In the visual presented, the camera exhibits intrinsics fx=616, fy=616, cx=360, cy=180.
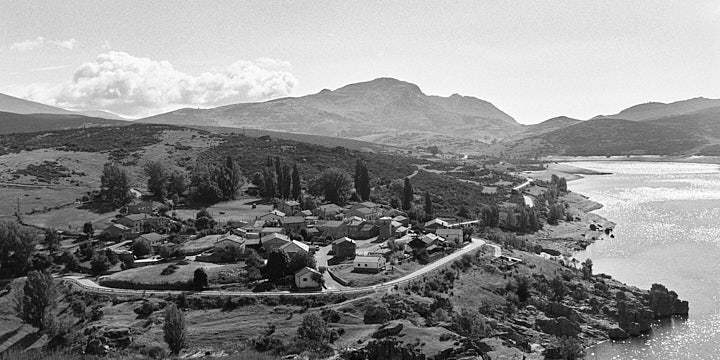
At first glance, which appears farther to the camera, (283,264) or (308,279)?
(283,264)

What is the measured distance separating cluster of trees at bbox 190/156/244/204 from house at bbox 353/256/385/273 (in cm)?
4129

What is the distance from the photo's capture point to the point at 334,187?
318 ft

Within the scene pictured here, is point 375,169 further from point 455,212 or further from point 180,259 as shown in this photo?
point 180,259

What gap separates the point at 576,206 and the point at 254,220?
7227 cm

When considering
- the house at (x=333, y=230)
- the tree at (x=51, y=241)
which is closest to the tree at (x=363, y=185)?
the house at (x=333, y=230)

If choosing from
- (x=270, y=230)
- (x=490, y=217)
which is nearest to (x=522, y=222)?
(x=490, y=217)

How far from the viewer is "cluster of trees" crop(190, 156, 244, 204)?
9450cm

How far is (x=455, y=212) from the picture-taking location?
102 meters

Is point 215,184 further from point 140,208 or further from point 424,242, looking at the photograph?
point 424,242

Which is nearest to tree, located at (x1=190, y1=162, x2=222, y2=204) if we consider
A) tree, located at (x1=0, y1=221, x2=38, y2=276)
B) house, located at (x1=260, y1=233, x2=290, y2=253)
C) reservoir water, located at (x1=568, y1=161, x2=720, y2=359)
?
house, located at (x1=260, y1=233, x2=290, y2=253)

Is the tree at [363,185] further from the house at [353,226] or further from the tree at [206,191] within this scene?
the house at [353,226]

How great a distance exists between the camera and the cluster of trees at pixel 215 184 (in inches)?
3720

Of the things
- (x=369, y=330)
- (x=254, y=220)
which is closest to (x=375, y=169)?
(x=254, y=220)

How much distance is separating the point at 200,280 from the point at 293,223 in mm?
23912
